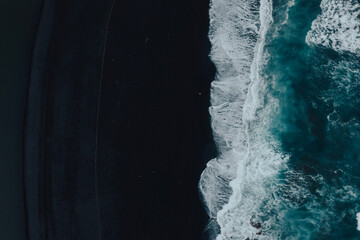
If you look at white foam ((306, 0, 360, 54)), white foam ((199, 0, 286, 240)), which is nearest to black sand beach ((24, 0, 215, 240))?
white foam ((199, 0, 286, 240))

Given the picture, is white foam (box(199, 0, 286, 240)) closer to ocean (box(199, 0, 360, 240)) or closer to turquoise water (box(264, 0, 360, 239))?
ocean (box(199, 0, 360, 240))

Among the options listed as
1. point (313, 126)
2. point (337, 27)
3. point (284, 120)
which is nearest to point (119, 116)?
point (284, 120)

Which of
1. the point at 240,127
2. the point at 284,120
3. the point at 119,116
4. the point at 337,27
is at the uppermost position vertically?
the point at 337,27

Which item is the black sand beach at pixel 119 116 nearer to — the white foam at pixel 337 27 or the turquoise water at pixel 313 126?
the turquoise water at pixel 313 126

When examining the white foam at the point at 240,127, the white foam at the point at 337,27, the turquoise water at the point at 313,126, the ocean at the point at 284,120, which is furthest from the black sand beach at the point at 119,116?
the white foam at the point at 337,27

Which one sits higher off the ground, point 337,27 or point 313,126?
point 337,27

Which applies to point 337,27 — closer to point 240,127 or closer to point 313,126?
point 313,126
